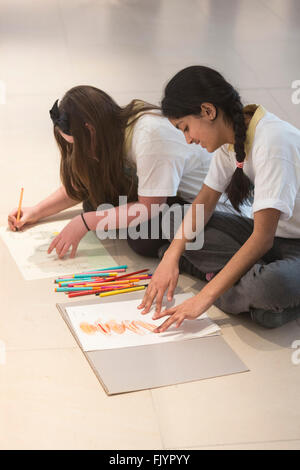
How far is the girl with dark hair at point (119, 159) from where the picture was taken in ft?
6.12

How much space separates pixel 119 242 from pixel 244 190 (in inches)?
22.7

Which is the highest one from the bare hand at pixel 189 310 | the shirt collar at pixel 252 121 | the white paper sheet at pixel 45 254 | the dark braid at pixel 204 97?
the dark braid at pixel 204 97

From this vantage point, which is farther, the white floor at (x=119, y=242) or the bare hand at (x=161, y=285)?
the bare hand at (x=161, y=285)

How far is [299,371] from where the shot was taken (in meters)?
1.57

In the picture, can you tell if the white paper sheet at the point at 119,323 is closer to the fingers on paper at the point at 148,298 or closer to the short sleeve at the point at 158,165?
the fingers on paper at the point at 148,298

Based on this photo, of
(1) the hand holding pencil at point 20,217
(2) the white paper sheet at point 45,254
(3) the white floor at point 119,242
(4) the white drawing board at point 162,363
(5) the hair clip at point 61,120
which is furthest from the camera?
(1) the hand holding pencil at point 20,217

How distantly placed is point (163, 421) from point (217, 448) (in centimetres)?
13

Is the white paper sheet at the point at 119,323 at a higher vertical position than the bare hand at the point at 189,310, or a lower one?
lower

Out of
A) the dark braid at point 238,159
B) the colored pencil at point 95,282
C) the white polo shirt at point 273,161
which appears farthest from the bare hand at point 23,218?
the white polo shirt at point 273,161

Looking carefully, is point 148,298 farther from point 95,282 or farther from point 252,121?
point 252,121

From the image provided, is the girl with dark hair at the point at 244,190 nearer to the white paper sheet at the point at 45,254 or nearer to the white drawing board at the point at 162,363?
the white drawing board at the point at 162,363

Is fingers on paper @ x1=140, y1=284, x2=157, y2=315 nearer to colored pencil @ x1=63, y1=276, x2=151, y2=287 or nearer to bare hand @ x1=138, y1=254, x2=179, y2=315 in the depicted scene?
bare hand @ x1=138, y1=254, x2=179, y2=315

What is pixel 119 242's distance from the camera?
85.1 inches

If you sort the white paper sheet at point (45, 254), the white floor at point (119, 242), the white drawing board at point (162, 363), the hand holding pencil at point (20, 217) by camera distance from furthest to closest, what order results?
1. the hand holding pencil at point (20, 217)
2. the white paper sheet at point (45, 254)
3. the white drawing board at point (162, 363)
4. the white floor at point (119, 242)
